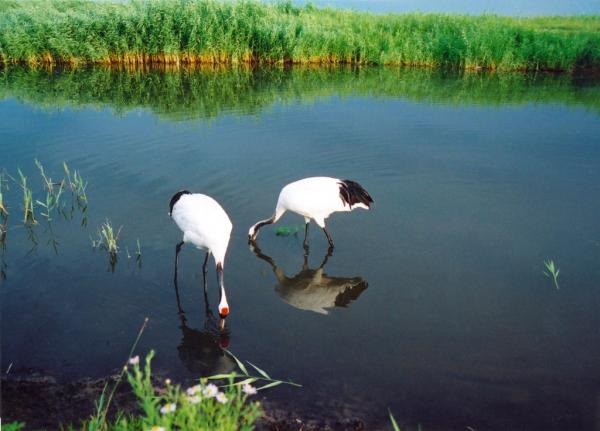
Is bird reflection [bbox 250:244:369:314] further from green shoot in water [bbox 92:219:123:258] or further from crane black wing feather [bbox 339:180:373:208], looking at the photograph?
green shoot in water [bbox 92:219:123:258]

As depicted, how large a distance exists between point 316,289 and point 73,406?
9.73 feet

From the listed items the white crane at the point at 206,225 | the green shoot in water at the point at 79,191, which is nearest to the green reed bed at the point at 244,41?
the green shoot in water at the point at 79,191

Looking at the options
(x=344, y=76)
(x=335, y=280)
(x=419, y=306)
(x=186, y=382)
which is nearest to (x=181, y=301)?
(x=186, y=382)

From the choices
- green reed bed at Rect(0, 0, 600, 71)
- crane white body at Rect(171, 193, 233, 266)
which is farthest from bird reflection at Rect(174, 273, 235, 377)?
green reed bed at Rect(0, 0, 600, 71)

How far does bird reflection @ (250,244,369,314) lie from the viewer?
19.1 ft

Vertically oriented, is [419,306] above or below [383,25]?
below

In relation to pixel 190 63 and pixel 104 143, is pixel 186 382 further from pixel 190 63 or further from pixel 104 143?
pixel 190 63

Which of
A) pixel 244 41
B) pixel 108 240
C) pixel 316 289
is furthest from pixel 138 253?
pixel 244 41

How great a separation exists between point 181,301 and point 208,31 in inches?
605

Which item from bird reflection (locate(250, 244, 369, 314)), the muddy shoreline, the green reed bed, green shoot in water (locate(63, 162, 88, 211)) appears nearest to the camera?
the muddy shoreline

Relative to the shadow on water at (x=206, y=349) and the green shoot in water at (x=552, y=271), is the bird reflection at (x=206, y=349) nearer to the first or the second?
the shadow on water at (x=206, y=349)

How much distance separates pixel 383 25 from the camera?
21.5 meters

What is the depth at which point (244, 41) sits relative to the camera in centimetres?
1953

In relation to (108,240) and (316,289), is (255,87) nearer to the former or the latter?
(108,240)
